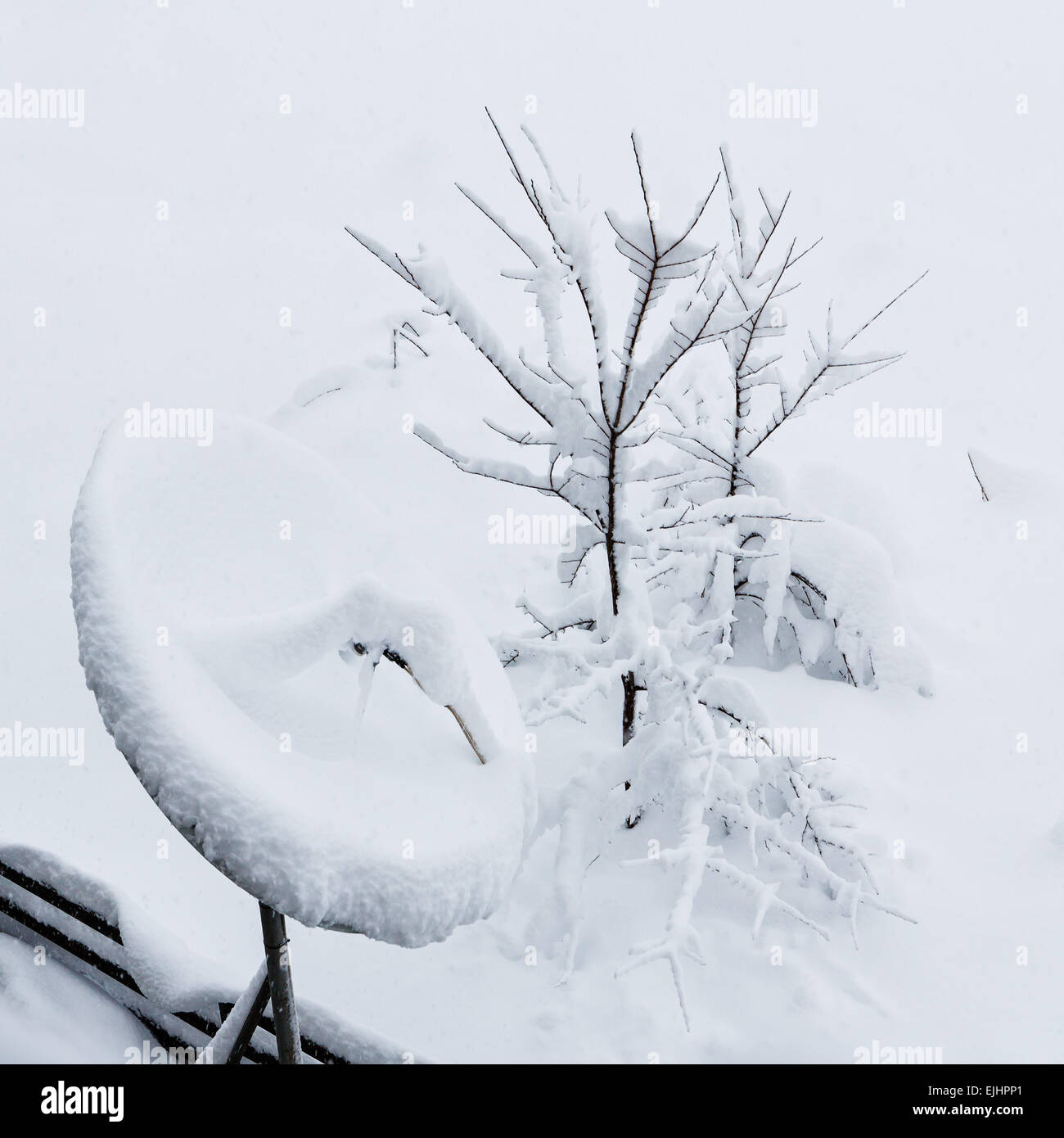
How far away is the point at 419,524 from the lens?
5.52m

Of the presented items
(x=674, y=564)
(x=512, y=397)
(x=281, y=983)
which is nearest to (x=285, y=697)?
(x=281, y=983)

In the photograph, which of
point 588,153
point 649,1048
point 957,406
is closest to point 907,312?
point 957,406

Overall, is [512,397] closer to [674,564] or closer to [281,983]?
[674,564]

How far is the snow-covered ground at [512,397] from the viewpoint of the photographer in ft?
9.22

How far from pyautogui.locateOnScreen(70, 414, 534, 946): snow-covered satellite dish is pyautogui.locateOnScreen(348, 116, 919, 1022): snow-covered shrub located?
84 centimetres

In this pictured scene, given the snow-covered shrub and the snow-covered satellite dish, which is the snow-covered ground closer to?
the snow-covered shrub

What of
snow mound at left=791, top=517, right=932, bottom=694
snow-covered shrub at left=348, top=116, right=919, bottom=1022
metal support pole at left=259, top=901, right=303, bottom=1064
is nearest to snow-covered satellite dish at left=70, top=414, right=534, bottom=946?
metal support pole at left=259, top=901, right=303, bottom=1064

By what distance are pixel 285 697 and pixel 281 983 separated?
674 mm

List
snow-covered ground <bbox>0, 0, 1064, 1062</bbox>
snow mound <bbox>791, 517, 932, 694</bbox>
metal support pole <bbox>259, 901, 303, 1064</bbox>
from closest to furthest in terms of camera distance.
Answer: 1. metal support pole <bbox>259, 901, 303, 1064</bbox>
2. snow-covered ground <bbox>0, 0, 1064, 1062</bbox>
3. snow mound <bbox>791, 517, 932, 694</bbox>

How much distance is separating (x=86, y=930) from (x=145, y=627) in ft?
6.27

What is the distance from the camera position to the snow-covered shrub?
2.52 meters

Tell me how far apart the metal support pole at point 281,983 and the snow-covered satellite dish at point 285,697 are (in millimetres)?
415

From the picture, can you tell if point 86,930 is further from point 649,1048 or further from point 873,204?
point 873,204

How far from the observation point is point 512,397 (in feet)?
23.6
